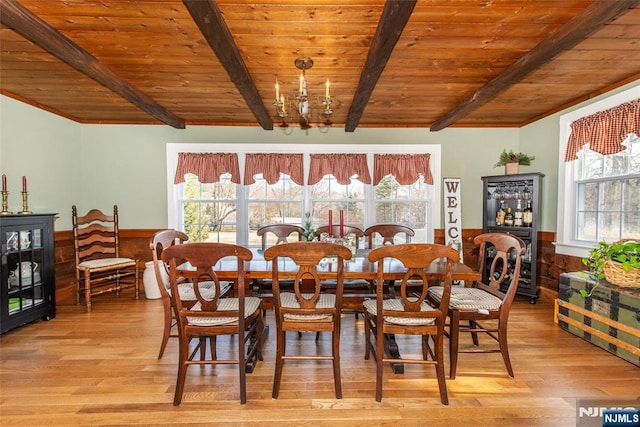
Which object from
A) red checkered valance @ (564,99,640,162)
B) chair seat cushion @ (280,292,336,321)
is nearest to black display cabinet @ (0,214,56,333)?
chair seat cushion @ (280,292,336,321)

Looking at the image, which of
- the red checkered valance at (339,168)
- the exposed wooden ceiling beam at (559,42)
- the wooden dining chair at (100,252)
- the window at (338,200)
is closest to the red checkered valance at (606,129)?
the exposed wooden ceiling beam at (559,42)

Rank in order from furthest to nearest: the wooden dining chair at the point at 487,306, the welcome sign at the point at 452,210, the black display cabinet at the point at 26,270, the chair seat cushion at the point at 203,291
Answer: the welcome sign at the point at 452,210 < the black display cabinet at the point at 26,270 < the chair seat cushion at the point at 203,291 < the wooden dining chair at the point at 487,306

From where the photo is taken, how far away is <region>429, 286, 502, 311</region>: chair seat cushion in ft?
6.98

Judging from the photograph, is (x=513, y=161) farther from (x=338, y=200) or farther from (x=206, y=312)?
(x=206, y=312)

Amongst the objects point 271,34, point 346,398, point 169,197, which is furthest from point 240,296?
point 169,197

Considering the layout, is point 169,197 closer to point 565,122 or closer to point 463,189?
point 463,189

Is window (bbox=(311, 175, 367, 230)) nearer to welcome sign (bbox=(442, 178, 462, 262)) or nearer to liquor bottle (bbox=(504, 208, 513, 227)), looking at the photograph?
welcome sign (bbox=(442, 178, 462, 262))

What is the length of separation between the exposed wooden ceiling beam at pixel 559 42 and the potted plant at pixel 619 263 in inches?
62.8

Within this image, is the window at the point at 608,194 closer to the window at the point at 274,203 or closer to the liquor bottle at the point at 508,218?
the liquor bottle at the point at 508,218

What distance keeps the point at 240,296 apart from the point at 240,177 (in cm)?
277

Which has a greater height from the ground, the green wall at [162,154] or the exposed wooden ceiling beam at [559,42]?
the exposed wooden ceiling beam at [559,42]

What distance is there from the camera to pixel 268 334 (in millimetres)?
2770

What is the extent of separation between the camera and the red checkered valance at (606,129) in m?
2.81

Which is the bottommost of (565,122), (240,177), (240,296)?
(240,296)
